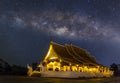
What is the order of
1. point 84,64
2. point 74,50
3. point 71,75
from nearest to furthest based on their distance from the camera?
point 71,75, point 84,64, point 74,50

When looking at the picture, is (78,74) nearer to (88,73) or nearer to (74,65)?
(74,65)

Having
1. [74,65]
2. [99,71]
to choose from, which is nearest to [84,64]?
[74,65]

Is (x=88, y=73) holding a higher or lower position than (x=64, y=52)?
lower

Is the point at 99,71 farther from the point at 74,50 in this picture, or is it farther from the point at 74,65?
the point at 74,65

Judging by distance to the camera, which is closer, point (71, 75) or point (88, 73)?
point (71, 75)

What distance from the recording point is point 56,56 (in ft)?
154

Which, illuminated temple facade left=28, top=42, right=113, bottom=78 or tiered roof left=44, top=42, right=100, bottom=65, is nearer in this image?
illuminated temple facade left=28, top=42, right=113, bottom=78

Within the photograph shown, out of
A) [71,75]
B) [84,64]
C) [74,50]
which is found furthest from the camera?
[74,50]

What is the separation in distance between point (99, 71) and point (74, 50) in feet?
35.8

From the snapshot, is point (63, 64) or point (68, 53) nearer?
point (63, 64)

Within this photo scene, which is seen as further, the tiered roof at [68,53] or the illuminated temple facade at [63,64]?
the tiered roof at [68,53]

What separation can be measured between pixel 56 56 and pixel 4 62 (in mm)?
17409

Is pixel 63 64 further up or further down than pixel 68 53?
further down

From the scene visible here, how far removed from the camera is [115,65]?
96562 millimetres
